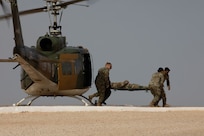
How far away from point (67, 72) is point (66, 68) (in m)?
0.18

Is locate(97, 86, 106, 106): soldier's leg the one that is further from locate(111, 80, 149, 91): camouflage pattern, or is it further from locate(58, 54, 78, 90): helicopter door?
locate(58, 54, 78, 90): helicopter door

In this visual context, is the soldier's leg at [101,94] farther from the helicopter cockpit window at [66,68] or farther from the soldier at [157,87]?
the helicopter cockpit window at [66,68]

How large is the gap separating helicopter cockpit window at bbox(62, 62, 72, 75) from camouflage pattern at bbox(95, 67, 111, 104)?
2704 millimetres

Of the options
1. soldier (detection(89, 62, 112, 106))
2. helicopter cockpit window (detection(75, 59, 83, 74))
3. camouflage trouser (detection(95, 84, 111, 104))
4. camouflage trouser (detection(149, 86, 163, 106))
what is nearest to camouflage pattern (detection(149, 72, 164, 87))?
camouflage trouser (detection(149, 86, 163, 106))

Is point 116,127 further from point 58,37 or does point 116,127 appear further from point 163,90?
point 58,37

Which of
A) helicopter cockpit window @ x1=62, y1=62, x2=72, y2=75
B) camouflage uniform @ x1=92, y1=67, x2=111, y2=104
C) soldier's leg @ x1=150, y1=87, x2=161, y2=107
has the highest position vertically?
helicopter cockpit window @ x1=62, y1=62, x2=72, y2=75

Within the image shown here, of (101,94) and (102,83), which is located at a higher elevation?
(102,83)

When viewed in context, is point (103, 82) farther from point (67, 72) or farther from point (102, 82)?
point (67, 72)

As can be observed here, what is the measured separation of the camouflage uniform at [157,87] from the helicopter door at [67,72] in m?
4.37

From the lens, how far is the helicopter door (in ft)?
68.6

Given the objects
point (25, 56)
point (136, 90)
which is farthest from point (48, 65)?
point (136, 90)

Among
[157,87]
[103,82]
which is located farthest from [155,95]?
[103,82]

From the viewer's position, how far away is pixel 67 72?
2117cm

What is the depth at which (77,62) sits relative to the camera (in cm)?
2142
